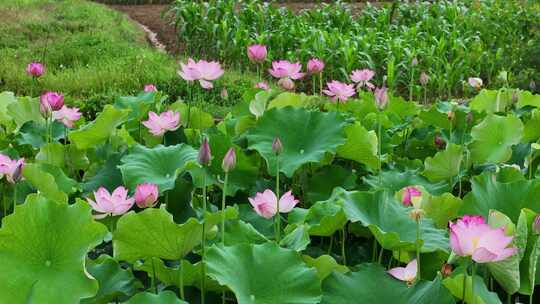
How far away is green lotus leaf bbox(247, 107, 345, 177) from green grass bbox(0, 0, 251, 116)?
3206 millimetres

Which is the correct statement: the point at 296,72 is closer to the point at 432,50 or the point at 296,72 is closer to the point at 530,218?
the point at 530,218

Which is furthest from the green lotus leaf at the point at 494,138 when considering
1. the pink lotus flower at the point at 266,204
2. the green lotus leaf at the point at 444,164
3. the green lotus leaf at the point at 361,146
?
the pink lotus flower at the point at 266,204

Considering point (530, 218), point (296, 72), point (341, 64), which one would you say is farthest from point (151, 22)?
point (530, 218)

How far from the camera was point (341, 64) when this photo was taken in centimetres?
702

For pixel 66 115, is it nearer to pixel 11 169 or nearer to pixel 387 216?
pixel 11 169

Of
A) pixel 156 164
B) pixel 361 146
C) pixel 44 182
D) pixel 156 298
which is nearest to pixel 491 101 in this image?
pixel 361 146

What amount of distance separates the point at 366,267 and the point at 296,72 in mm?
1006

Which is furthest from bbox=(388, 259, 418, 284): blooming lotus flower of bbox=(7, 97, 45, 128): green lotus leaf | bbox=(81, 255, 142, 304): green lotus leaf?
bbox=(7, 97, 45, 128): green lotus leaf

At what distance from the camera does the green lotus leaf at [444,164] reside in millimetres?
1786

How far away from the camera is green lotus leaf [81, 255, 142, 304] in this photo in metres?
1.31

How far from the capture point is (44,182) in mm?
1604

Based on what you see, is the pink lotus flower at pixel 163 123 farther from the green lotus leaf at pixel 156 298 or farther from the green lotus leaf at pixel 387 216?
the green lotus leaf at pixel 156 298

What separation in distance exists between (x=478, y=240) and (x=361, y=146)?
2.26ft

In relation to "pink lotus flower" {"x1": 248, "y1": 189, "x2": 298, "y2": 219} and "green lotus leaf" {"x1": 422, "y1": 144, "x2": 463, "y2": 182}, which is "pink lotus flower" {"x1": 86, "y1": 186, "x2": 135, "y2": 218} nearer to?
"pink lotus flower" {"x1": 248, "y1": 189, "x2": 298, "y2": 219}
